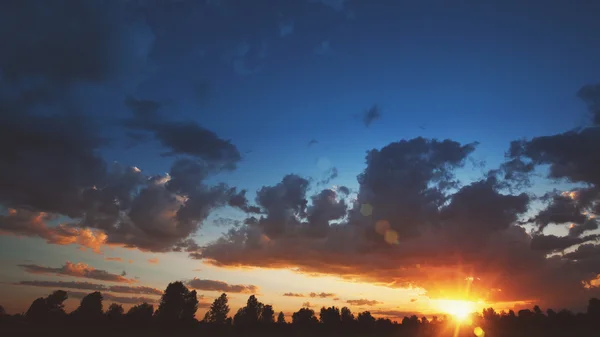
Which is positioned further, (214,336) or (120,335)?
(214,336)

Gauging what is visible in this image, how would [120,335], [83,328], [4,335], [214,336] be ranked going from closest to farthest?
[4,335] < [120,335] < [83,328] < [214,336]

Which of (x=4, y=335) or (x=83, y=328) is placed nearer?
(x=4, y=335)

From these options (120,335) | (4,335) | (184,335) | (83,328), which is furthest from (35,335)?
(184,335)

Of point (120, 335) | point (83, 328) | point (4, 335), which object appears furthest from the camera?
point (83, 328)

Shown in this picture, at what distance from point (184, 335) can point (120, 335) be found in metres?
38.0

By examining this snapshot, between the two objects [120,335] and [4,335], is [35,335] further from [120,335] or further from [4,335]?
[120,335]

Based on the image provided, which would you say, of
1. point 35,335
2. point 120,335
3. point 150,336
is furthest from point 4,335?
point 150,336

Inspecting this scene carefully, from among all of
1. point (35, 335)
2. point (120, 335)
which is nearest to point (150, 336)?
point (120, 335)

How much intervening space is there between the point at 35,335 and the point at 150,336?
51379mm

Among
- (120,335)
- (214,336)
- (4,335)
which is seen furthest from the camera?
(214,336)

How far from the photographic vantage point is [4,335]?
136 meters

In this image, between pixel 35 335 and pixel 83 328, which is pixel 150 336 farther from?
pixel 35 335

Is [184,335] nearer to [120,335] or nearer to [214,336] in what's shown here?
[214,336]

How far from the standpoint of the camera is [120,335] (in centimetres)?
16888
